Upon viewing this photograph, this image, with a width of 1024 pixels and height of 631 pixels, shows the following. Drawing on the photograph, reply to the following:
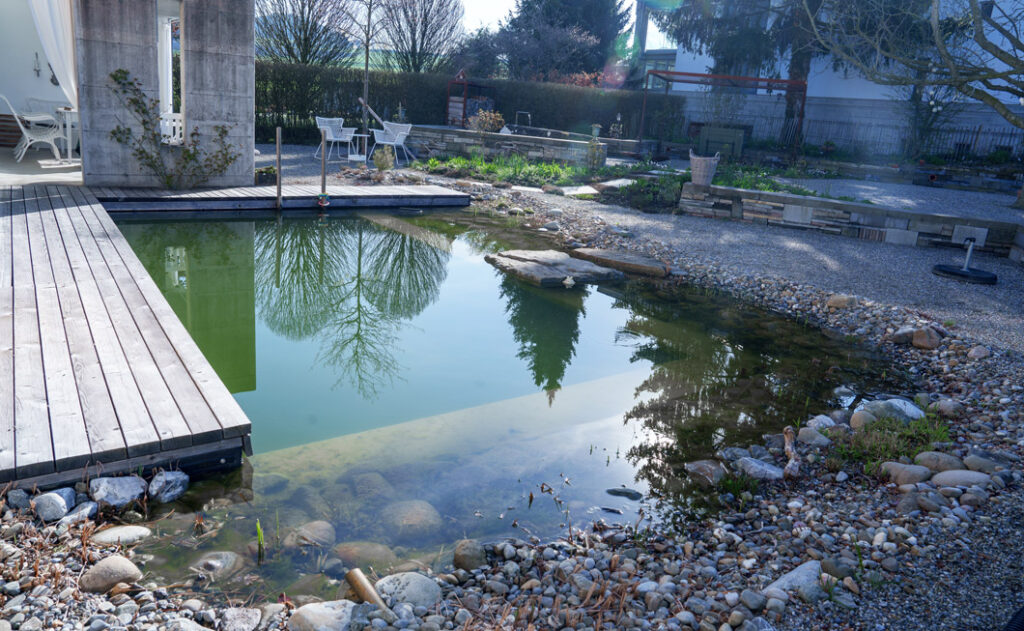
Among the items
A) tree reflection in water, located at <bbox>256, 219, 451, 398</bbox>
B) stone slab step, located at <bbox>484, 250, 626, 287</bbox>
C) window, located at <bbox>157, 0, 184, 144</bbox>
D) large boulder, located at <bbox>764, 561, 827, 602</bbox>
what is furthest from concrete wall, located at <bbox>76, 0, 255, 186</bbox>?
large boulder, located at <bbox>764, 561, 827, 602</bbox>

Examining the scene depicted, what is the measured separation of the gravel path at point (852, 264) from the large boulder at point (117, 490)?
5.08 m

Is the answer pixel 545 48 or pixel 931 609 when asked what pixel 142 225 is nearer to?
pixel 931 609

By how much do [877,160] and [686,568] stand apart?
48.9 feet

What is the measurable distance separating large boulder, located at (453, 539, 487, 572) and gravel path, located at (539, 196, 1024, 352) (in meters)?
4.04

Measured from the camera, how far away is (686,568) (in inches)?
94.8

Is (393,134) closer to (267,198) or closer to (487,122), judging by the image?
(487,122)

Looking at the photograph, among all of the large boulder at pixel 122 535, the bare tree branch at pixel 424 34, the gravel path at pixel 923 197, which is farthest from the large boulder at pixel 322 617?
the bare tree branch at pixel 424 34

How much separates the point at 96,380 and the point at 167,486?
0.69 m

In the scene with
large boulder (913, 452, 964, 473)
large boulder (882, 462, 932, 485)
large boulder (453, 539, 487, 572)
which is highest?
large boulder (913, 452, 964, 473)

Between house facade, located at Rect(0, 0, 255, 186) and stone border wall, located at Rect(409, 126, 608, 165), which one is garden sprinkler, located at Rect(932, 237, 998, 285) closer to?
stone border wall, located at Rect(409, 126, 608, 165)

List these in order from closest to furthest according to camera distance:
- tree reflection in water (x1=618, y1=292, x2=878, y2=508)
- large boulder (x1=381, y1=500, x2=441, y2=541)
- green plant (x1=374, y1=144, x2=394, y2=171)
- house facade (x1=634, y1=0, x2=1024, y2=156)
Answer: large boulder (x1=381, y1=500, x2=441, y2=541)
tree reflection in water (x1=618, y1=292, x2=878, y2=508)
green plant (x1=374, y1=144, x2=394, y2=171)
house facade (x1=634, y1=0, x2=1024, y2=156)

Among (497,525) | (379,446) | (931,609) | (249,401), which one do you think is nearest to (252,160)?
(249,401)

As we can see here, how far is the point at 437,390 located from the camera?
13.3ft

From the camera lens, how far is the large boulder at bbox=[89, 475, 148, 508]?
246 centimetres
